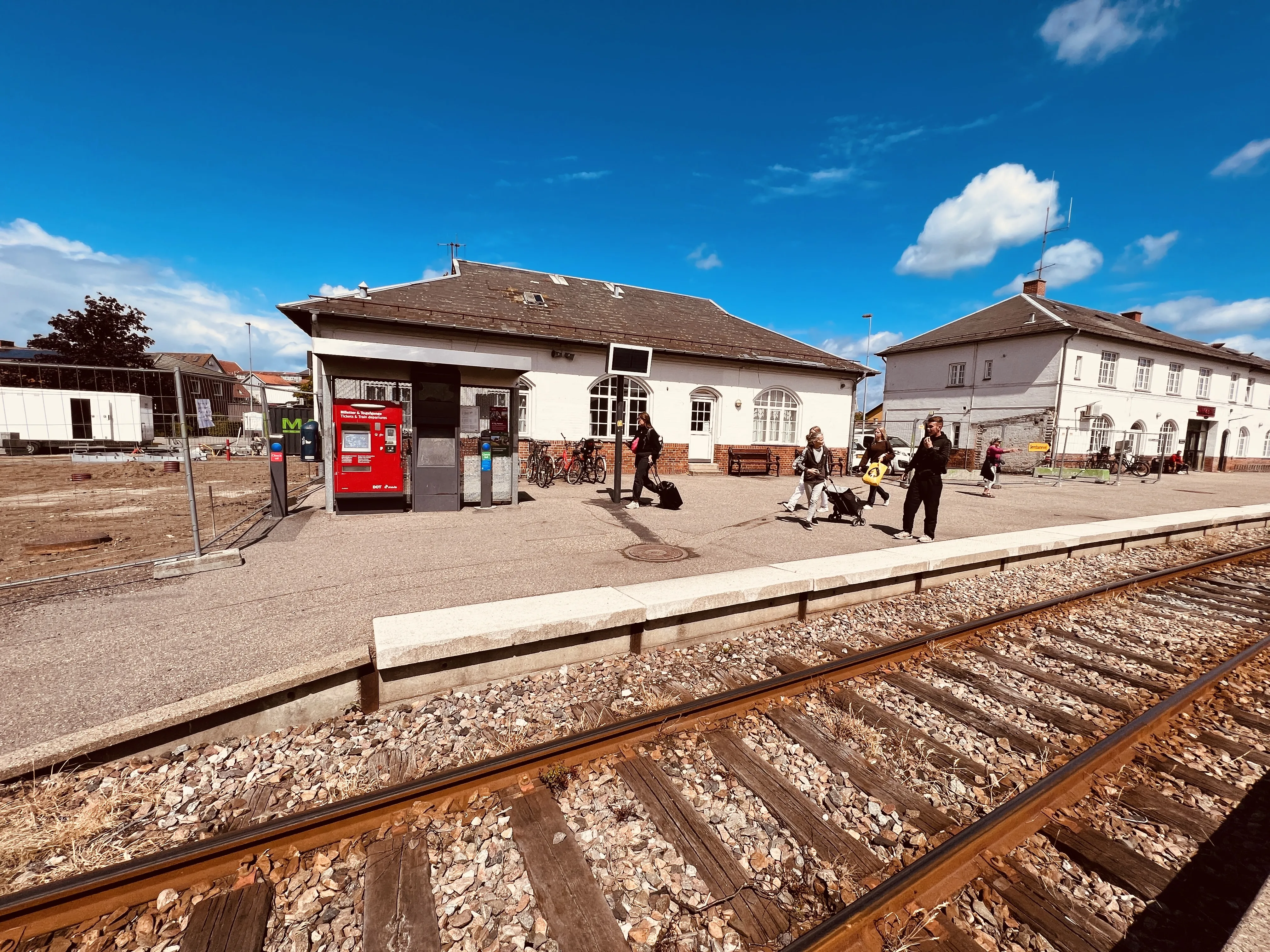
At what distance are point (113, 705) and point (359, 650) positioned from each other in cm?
143

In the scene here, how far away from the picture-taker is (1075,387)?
90.9 ft

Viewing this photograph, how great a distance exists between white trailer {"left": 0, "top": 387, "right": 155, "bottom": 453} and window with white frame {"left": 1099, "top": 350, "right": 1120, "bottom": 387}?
47.8 metres

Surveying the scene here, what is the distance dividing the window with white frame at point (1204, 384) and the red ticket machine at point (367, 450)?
4709cm

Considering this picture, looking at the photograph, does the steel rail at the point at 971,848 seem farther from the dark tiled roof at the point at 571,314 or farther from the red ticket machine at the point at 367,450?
the dark tiled roof at the point at 571,314

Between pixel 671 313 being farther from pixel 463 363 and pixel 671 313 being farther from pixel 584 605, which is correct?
pixel 584 605

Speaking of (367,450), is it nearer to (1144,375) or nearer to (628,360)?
(628,360)

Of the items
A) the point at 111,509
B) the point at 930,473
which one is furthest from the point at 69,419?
the point at 930,473

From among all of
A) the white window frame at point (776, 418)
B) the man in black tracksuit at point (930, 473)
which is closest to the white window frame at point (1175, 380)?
the white window frame at point (776, 418)

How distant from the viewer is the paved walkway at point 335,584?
3.61 meters

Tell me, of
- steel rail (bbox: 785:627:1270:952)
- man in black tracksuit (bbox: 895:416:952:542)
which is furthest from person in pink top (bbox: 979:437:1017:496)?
steel rail (bbox: 785:627:1270:952)

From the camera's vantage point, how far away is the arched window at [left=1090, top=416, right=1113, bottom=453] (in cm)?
2872

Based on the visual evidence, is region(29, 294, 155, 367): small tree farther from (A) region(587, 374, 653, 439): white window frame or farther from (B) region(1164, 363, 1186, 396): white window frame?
(B) region(1164, 363, 1186, 396): white window frame

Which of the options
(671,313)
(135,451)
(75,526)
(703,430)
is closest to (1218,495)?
(703,430)

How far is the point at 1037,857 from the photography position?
258 centimetres
